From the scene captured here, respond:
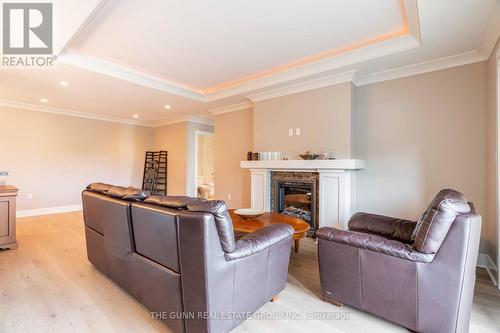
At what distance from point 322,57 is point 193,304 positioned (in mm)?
3215

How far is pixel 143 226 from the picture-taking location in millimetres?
1795

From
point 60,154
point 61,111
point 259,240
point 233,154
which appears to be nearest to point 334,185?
point 259,240

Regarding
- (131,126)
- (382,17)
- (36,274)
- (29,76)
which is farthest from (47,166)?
(382,17)

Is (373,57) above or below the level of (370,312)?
above

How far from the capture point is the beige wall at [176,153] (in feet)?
21.6

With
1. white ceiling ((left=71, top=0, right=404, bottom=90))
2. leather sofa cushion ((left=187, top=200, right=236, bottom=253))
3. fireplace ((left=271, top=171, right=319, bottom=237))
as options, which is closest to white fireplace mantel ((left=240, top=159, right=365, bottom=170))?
fireplace ((left=271, top=171, right=319, bottom=237))

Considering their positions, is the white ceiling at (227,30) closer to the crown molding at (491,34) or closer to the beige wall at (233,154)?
the crown molding at (491,34)

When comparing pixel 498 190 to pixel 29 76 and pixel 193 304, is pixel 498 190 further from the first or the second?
pixel 29 76

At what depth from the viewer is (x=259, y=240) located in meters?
1.79

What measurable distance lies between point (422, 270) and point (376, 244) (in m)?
0.29

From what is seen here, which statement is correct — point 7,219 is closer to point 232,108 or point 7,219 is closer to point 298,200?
point 232,108

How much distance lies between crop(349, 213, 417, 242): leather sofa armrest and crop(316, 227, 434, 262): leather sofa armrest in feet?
2.21

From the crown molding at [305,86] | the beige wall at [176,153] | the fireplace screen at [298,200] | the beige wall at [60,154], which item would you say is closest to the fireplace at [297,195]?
the fireplace screen at [298,200]

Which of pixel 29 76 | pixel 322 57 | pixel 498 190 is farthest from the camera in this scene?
pixel 29 76
